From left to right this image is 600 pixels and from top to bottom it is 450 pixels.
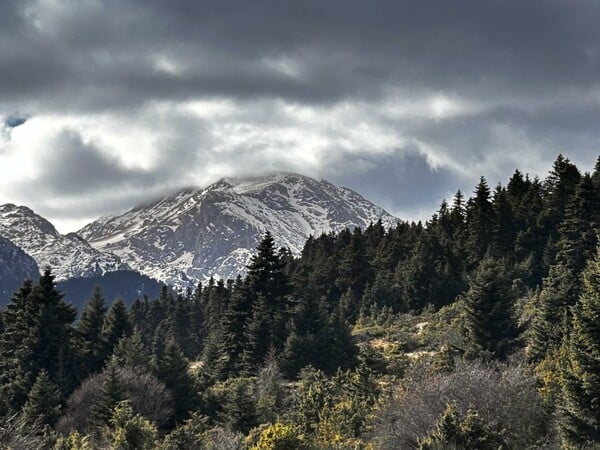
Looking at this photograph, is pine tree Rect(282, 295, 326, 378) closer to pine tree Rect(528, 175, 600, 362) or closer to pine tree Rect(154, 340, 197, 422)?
pine tree Rect(154, 340, 197, 422)

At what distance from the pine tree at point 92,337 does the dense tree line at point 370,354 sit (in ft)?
0.59

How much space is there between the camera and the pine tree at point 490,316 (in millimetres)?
44219

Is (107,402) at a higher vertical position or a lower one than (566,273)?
lower

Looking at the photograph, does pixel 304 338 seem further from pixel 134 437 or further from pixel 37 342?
pixel 134 437

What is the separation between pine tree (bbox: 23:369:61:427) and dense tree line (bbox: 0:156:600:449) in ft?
0.32

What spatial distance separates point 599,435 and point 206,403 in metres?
27.8

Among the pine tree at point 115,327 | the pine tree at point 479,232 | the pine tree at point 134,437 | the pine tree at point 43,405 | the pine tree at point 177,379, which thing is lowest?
the pine tree at point 43,405

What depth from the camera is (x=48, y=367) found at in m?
57.4

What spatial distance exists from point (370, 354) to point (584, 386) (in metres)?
19.6

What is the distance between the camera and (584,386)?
88.6 feet

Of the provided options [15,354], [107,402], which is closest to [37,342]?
[15,354]

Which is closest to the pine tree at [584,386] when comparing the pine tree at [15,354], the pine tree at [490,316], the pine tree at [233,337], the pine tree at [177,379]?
the pine tree at [490,316]

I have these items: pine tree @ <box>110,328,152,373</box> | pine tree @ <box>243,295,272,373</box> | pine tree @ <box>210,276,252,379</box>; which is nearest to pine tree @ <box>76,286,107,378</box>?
pine tree @ <box>110,328,152,373</box>

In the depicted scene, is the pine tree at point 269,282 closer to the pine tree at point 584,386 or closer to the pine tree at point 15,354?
the pine tree at point 15,354
